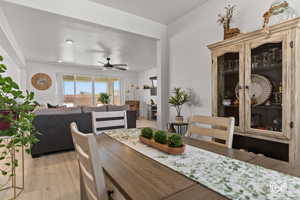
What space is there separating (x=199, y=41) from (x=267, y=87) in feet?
4.25

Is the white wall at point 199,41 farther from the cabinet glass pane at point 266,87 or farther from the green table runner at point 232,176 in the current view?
the green table runner at point 232,176

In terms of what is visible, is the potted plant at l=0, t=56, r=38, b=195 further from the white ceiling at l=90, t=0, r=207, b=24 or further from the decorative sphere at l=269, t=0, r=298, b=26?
the decorative sphere at l=269, t=0, r=298, b=26

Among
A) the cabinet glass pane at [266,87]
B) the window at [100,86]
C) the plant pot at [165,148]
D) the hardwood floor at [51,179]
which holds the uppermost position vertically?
the window at [100,86]

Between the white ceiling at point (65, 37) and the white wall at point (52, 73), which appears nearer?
the white ceiling at point (65, 37)

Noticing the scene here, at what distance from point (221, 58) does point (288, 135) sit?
106 cm

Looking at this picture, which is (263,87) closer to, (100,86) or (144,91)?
(144,91)

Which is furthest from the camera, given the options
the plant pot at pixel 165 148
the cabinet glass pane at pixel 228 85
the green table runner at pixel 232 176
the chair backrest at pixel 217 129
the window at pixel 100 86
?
the window at pixel 100 86

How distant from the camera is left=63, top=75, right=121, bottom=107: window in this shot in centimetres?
686

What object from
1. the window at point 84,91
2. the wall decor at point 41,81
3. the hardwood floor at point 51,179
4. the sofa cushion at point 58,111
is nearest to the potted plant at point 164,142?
the hardwood floor at point 51,179

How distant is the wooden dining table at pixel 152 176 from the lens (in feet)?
1.82

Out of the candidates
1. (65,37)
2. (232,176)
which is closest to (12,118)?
(232,176)

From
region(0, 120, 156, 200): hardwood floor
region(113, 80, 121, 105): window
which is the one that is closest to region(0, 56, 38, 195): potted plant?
region(0, 120, 156, 200): hardwood floor

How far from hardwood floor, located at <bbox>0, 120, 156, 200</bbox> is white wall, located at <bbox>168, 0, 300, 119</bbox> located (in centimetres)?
196

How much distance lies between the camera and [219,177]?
673 millimetres
